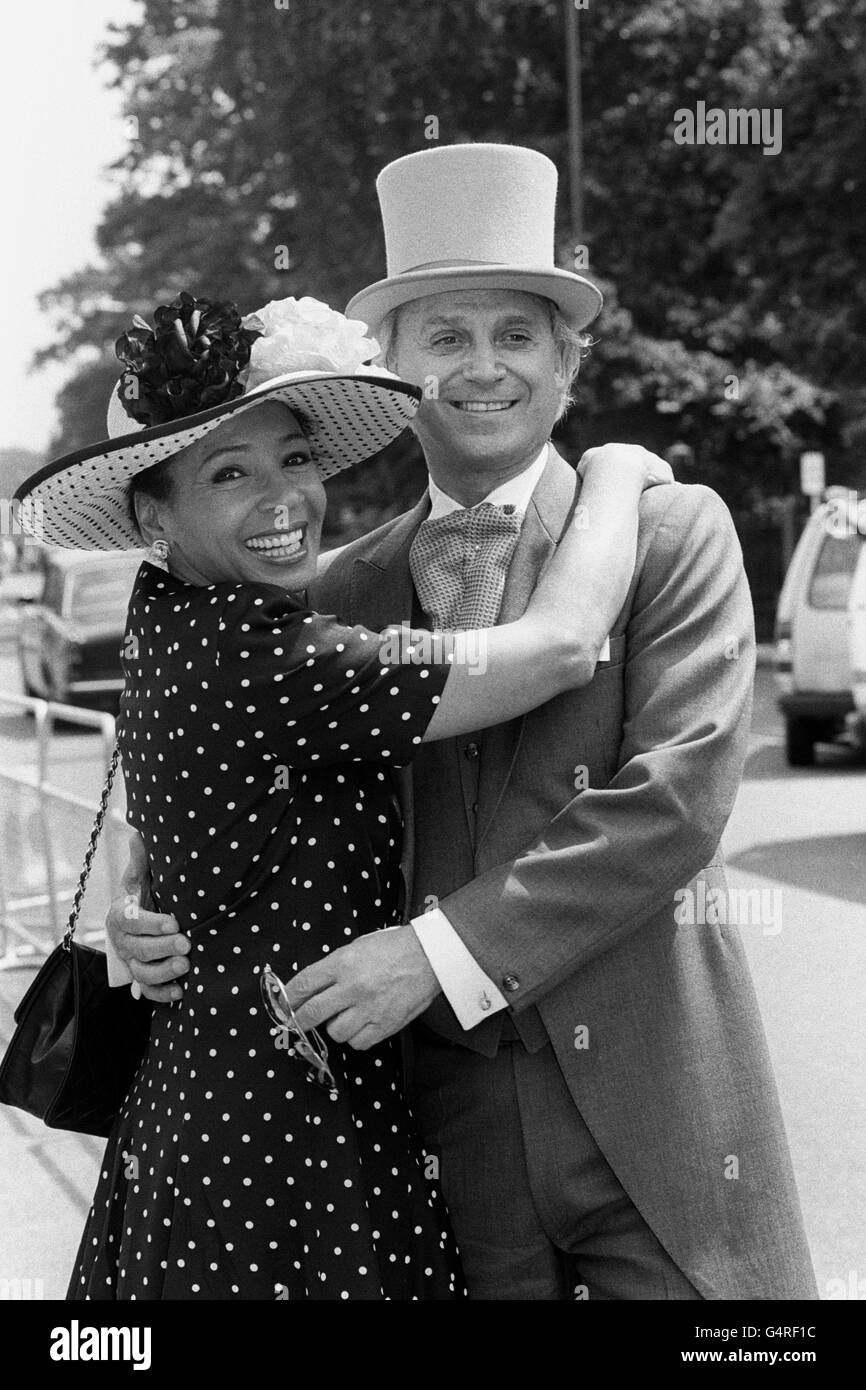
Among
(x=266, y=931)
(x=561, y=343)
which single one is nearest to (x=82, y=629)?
(x=561, y=343)

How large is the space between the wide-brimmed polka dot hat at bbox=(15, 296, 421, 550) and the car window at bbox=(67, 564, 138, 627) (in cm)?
1579

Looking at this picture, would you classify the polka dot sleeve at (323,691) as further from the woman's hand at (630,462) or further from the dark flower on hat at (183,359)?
the woman's hand at (630,462)

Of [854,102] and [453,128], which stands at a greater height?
[453,128]

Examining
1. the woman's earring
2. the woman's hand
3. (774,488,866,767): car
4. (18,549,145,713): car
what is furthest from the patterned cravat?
(18,549,145,713): car

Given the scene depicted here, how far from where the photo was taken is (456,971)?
2.31 m

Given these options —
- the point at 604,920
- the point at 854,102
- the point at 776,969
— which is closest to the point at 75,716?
the point at 776,969

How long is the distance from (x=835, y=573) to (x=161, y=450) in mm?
11032

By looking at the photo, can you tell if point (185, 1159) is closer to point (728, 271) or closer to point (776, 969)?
point (776, 969)

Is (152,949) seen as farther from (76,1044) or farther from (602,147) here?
(602,147)

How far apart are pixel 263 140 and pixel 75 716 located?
Answer: 18982mm

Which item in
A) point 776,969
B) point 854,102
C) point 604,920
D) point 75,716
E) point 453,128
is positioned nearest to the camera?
point 604,920

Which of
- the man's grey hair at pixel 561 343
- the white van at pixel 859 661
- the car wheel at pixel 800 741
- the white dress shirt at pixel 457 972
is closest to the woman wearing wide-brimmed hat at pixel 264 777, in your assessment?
the white dress shirt at pixel 457 972

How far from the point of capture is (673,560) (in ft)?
8.07

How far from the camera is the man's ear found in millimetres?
2480
